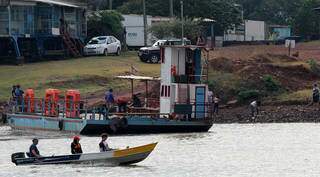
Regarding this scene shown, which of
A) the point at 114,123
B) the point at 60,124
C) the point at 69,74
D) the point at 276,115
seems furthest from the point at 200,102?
the point at 69,74

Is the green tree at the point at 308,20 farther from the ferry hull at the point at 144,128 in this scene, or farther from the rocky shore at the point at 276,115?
the ferry hull at the point at 144,128

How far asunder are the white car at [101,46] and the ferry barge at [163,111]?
25567 mm

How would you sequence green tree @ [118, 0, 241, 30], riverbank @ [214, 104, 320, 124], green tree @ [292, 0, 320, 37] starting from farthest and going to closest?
green tree @ [292, 0, 320, 37] < green tree @ [118, 0, 241, 30] < riverbank @ [214, 104, 320, 124]

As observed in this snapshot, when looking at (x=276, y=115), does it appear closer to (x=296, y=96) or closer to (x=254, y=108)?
(x=254, y=108)

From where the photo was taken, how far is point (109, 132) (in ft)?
161

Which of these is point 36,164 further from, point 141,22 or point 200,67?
point 141,22

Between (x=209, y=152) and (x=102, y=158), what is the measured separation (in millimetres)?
6843

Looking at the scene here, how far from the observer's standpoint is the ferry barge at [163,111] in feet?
160

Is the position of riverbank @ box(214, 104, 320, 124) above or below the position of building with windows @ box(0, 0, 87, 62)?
below

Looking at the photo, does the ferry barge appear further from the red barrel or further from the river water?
the river water

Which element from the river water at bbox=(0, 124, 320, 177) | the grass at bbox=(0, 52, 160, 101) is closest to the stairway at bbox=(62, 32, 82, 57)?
the grass at bbox=(0, 52, 160, 101)

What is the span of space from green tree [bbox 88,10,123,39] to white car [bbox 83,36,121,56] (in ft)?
21.3

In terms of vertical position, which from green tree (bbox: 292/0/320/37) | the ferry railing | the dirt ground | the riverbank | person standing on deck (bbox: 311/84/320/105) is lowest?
the riverbank

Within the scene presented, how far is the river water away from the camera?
37.9m
